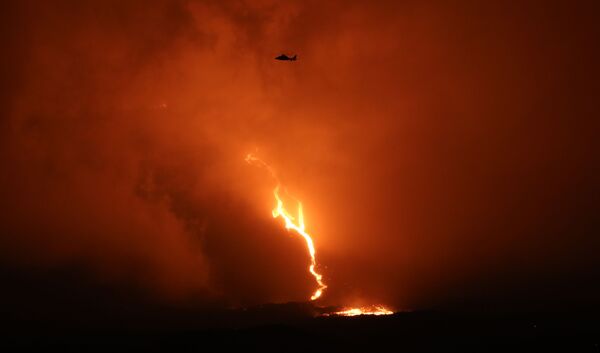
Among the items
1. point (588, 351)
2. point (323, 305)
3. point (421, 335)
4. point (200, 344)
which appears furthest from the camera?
point (323, 305)

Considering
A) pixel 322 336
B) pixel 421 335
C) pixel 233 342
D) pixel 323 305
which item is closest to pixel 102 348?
pixel 233 342

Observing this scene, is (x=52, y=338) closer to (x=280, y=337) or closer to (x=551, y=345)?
(x=280, y=337)

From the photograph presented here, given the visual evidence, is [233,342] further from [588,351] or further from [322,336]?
[588,351]

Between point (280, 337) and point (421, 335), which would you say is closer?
A: point (280, 337)

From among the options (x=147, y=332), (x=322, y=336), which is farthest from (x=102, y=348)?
(x=322, y=336)

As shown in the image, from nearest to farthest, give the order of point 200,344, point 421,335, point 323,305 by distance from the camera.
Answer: point 200,344 < point 421,335 < point 323,305

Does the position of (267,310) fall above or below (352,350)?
above

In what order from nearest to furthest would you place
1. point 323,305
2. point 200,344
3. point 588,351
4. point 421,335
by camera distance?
1. point 200,344
2. point 588,351
3. point 421,335
4. point 323,305

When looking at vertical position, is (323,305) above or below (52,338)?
above

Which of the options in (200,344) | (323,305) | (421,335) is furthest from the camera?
(323,305)
